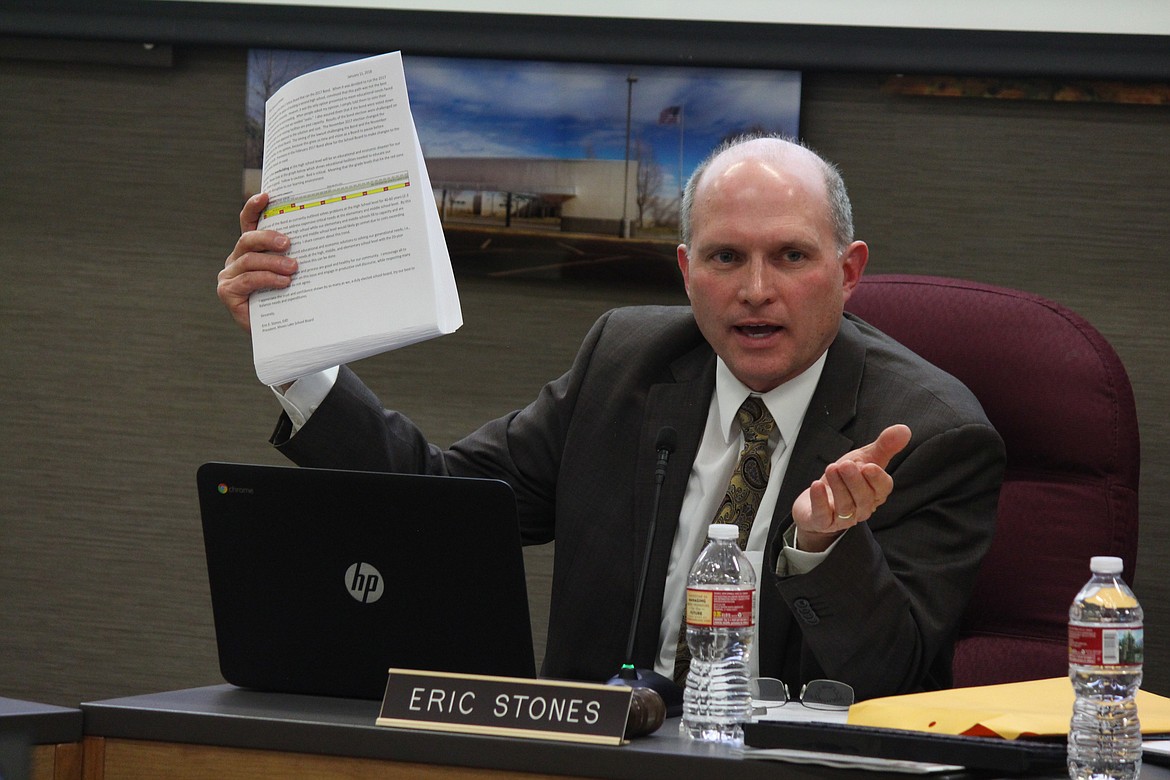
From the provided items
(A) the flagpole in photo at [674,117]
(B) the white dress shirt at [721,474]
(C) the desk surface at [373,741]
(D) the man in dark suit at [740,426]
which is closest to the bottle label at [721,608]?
(C) the desk surface at [373,741]

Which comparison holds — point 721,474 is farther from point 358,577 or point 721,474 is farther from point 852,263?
point 358,577

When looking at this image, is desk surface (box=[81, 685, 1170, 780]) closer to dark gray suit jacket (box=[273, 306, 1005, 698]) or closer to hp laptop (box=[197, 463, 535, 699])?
hp laptop (box=[197, 463, 535, 699])

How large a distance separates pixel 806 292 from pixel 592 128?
3.04ft

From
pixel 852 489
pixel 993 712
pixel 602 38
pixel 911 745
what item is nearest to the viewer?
pixel 911 745

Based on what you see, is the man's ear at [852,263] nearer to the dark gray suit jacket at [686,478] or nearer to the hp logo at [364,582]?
the dark gray suit jacket at [686,478]

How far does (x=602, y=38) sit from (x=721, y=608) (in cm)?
165

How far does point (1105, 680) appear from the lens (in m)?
1.17

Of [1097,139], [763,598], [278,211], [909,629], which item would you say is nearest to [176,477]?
[278,211]

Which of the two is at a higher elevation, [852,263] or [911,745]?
[852,263]

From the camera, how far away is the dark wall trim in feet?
7.99

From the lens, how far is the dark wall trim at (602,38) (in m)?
2.44

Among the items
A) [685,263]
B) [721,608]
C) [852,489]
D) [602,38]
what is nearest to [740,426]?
[685,263]

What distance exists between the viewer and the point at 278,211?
1622mm

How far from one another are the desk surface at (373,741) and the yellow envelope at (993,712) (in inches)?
4.1
